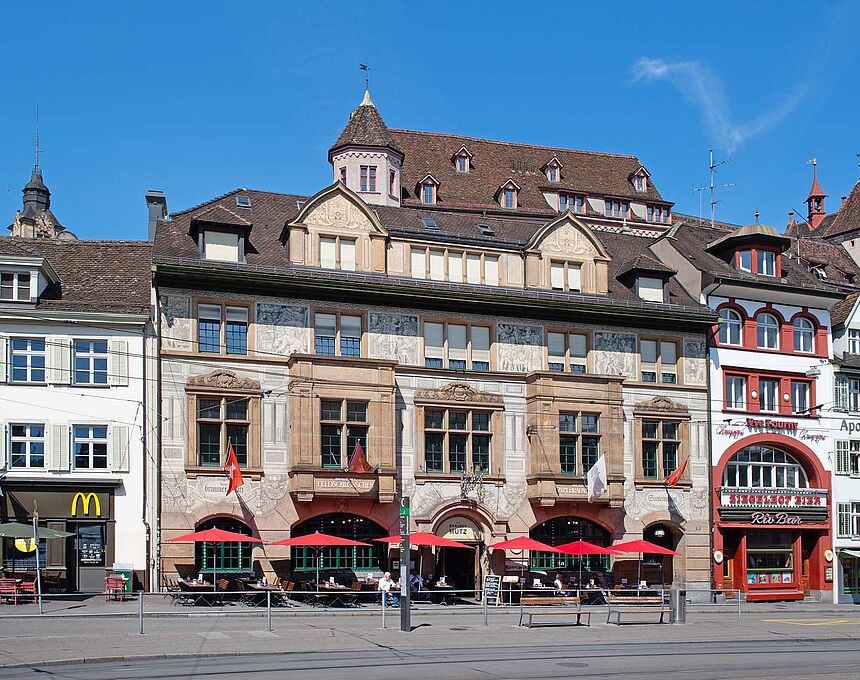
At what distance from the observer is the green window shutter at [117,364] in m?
44.6

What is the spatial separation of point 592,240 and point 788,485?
14.4 m

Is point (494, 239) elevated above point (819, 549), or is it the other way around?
point (494, 239)

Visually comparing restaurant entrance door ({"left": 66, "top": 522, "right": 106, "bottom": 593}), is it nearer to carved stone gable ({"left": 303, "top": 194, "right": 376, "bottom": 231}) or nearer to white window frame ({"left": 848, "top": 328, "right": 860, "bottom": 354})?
carved stone gable ({"left": 303, "top": 194, "right": 376, "bottom": 231})

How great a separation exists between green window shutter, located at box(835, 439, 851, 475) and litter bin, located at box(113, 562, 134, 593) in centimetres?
3108

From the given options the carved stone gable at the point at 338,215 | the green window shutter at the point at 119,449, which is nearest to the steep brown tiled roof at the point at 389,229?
the carved stone gable at the point at 338,215

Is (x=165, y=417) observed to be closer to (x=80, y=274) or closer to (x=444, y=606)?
(x=80, y=274)

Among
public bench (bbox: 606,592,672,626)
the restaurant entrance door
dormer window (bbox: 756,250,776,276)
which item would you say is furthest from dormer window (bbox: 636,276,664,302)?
the restaurant entrance door

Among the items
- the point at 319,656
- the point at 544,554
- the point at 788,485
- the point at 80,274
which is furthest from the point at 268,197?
the point at 319,656

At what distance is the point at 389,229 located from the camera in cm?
4944

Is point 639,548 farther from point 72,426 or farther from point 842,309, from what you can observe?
point 72,426

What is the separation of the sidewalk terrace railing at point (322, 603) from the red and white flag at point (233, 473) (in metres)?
3.67

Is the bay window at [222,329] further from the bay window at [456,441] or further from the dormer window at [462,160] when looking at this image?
the dormer window at [462,160]

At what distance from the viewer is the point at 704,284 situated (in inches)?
2137

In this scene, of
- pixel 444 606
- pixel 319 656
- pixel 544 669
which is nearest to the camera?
pixel 544 669
